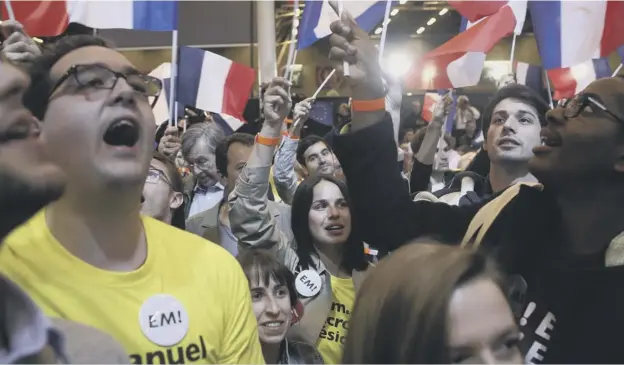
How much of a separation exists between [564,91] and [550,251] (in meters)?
4.93

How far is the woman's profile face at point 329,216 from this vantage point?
3.39 metres

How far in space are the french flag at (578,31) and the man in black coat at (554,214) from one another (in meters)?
2.94

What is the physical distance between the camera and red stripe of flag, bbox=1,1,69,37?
447 cm

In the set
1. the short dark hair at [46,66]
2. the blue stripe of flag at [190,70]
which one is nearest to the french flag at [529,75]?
the blue stripe of flag at [190,70]

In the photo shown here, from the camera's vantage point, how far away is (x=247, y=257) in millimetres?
2850

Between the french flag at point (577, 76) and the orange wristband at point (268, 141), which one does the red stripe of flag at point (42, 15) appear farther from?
the french flag at point (577, 76)

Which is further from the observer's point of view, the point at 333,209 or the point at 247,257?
the point at 333,209

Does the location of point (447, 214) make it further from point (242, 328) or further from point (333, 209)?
point (333, 209)

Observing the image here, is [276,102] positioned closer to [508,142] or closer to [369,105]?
[508,142]

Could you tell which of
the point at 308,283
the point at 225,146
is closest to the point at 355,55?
the point at 308,283

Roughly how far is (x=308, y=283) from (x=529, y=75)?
5.71 m

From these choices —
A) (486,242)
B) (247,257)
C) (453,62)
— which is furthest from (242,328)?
(453,62)

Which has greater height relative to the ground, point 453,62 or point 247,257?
point 453,62

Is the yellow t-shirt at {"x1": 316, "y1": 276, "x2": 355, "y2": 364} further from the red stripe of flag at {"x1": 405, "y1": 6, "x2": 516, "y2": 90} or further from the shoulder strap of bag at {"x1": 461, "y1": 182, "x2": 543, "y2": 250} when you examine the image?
the red stripe of flag at {"x1": 405, "y1": 6, "x2": 516, "y2": 90}
